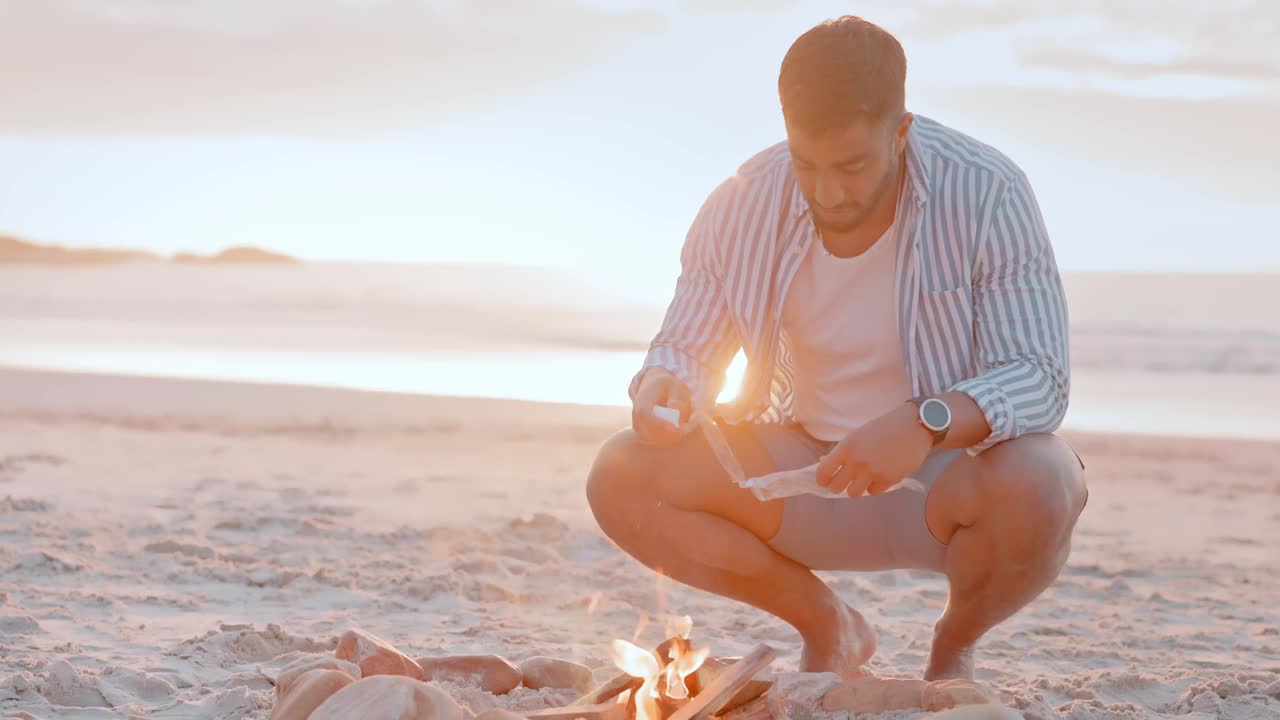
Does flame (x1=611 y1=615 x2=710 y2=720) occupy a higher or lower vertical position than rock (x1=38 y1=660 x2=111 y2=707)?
higher

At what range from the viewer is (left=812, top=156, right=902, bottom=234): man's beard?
277 centimetres

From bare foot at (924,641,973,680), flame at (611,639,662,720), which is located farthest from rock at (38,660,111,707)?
bare foot at (924,641,973,680)

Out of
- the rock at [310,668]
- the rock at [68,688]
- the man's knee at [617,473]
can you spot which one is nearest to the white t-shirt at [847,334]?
the man's knee at [617,473]

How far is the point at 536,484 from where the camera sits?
6.29 m

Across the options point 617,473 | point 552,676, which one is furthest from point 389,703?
point 617,473

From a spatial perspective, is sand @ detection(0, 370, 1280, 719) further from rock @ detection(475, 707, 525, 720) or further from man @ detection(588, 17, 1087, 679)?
rock @ detection(475, 707, 525, 720)

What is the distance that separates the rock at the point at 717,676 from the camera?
248 cm

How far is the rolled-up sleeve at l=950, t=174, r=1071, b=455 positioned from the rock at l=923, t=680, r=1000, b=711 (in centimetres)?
49

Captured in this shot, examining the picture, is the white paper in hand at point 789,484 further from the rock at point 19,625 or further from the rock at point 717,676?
the rock at point 19,625

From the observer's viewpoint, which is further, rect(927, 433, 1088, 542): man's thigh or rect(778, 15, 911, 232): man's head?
rect(927, 433, 1088, 542): man's thigh

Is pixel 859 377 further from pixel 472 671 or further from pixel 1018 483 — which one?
pixel 472 671

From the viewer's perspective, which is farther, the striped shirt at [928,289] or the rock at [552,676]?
the rock at [552,676]

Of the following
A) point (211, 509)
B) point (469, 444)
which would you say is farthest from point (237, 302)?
point (211, 509)

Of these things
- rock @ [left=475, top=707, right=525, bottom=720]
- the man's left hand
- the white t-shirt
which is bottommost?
rock @ [left=475, top=707, right=525, bottom=720]
